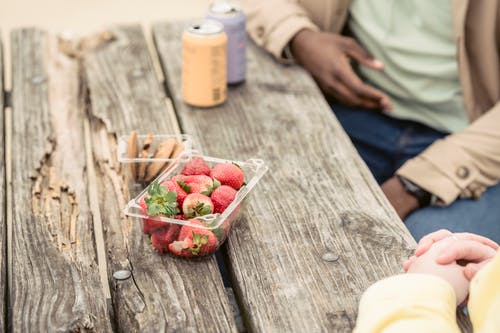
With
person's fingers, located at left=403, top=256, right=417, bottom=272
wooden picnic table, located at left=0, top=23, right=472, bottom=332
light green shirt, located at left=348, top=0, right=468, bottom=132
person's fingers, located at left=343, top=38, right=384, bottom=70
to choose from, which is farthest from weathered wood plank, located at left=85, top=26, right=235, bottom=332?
light green shirt, located at left=348, top=0, right=468, bottom=132

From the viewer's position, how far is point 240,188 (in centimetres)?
127

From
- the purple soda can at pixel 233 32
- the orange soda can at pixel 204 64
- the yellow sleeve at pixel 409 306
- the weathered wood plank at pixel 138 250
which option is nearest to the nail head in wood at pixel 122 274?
the weathered wood plank at pixel 138 250

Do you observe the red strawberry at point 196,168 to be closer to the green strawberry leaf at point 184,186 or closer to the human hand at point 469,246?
the green strawberry leaf at point 184,186

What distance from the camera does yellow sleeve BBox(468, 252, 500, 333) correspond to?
929 mm

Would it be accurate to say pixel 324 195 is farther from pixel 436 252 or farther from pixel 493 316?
pixel 493 316

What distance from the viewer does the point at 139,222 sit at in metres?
1.31

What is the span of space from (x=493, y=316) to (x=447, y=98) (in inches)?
46.8

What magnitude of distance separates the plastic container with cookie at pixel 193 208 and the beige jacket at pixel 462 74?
679mm

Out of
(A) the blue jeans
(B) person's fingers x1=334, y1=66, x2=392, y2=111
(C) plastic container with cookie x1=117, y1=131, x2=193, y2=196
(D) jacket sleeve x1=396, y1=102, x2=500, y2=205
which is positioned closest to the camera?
(C) plastic container with cookie x1=117, y1=131, x2=193, y2=196

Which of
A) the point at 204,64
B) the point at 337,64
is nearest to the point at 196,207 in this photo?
Answer: the point at 204,64

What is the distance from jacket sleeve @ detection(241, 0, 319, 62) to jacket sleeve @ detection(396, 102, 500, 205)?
439mm

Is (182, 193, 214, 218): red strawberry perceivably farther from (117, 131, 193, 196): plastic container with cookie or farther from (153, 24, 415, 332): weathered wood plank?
(117, 131, 193, 196): plastic container with cookie

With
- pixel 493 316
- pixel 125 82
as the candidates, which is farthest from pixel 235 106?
pixel 493 316

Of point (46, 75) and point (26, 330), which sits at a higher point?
point (26, 330)
